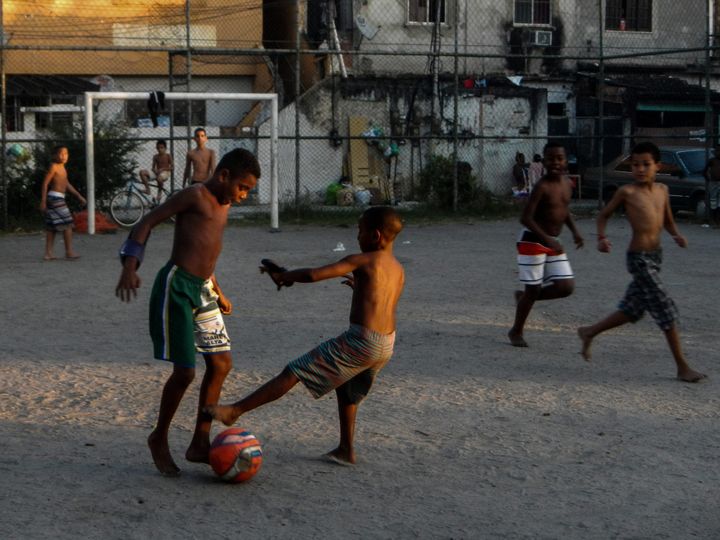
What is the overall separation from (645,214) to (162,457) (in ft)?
13.0

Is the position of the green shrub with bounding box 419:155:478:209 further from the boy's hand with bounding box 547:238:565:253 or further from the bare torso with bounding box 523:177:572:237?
the boy's hand with bounding box 547:238:565:253

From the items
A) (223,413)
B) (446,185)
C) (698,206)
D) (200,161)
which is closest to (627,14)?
(698,206)

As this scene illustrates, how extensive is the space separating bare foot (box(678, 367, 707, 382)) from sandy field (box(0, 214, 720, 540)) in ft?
0.27

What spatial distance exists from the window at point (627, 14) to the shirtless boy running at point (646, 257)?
2772 cm

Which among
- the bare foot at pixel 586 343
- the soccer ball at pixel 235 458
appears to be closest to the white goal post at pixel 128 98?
the bare foot at pixel 586 343

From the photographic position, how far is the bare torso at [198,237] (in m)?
5.39

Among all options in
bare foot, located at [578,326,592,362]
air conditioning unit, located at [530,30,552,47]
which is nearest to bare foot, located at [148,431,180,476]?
bare foot, located at [578,326,592,362]

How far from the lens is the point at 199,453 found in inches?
214

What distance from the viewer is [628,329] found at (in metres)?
9.58

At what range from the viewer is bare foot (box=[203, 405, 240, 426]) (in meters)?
5.34

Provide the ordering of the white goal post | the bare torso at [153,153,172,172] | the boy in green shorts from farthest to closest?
1. the bare torso at [153,153,172,172]
2. the white goal post
3. the boy in green shorts

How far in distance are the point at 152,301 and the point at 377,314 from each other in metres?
1.05

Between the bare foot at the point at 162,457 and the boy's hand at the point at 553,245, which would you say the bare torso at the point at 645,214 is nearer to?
the boy's hand at the point at 553,245

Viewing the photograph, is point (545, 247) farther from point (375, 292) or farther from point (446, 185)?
point (446, 185)
